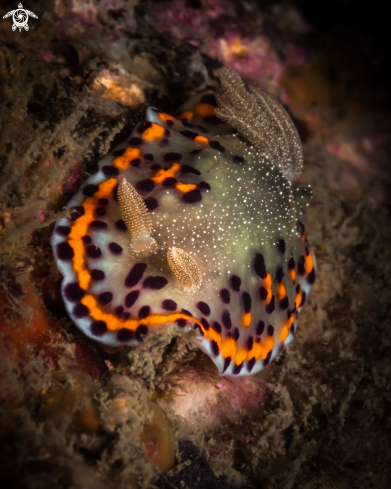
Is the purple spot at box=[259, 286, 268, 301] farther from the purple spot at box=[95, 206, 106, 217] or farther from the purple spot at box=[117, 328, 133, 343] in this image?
the purple spot at box=[95, 206, 106, 217]

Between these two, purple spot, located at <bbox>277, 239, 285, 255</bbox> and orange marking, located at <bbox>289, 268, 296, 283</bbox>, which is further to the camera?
orange marking, located at <bbox>289, 268, 296, 283</bbox>

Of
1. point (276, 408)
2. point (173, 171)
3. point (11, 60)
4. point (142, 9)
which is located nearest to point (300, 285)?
point (276, 408)

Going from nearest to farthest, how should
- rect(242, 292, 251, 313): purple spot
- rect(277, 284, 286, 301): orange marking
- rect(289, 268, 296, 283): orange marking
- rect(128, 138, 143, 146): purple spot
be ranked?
rect(242, 292, 251, 313): purple spot < rect(128, 138, 143, 146): purple spot < rect(277, 284, 286, 301): orange marking < rect(289, 268, 296, 283): orange marking

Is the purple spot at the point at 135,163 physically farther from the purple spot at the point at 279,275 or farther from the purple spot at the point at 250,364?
the purple spot at the point at 250,364

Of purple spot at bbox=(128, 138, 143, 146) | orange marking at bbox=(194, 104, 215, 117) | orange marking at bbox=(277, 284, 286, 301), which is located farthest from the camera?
orange marking at bbox=(194, 104, 215, 117)

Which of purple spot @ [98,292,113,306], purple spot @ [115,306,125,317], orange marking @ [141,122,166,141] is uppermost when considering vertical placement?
orange marking @ [141,122,166,141]

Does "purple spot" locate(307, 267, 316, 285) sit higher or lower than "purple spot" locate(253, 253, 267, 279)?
lower

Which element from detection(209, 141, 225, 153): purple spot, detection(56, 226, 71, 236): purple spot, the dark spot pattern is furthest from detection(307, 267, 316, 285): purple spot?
detection(56, 226, 71, 236): purple spot

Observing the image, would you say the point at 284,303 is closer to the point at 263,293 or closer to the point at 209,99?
the point at 263,293
